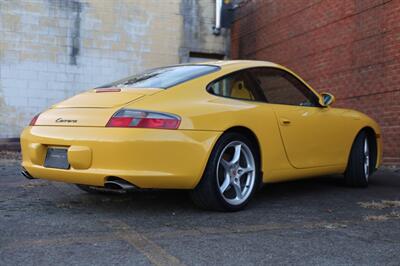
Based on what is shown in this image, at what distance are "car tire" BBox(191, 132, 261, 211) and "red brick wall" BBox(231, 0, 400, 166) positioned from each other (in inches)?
176

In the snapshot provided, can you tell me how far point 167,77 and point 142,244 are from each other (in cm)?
186

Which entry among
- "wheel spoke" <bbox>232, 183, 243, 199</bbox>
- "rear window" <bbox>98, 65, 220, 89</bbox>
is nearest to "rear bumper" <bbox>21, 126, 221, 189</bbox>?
"wheel spoke" <bbox>232, 183, 243, 199</bbox>

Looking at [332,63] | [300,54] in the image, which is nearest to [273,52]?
[300,54]

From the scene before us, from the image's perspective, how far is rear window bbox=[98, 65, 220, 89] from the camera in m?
4.70

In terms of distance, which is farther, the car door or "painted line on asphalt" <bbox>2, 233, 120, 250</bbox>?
the car door

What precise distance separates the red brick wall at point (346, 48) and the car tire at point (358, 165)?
93.4 inches

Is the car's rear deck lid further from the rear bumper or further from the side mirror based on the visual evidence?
the side mirror

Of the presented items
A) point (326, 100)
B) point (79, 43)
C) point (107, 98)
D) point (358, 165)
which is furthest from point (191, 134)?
point (79, 43)

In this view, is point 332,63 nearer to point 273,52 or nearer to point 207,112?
point 273,52

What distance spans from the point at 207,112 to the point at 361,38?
5.63 m

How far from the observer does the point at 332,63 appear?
992 centimetres

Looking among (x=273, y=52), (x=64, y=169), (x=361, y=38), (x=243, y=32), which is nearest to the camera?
(x=64, y=169)

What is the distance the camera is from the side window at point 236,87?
4766 millimetres

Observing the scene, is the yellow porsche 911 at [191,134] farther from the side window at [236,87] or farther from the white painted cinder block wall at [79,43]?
the white painted cinder block wall at [79,43]
